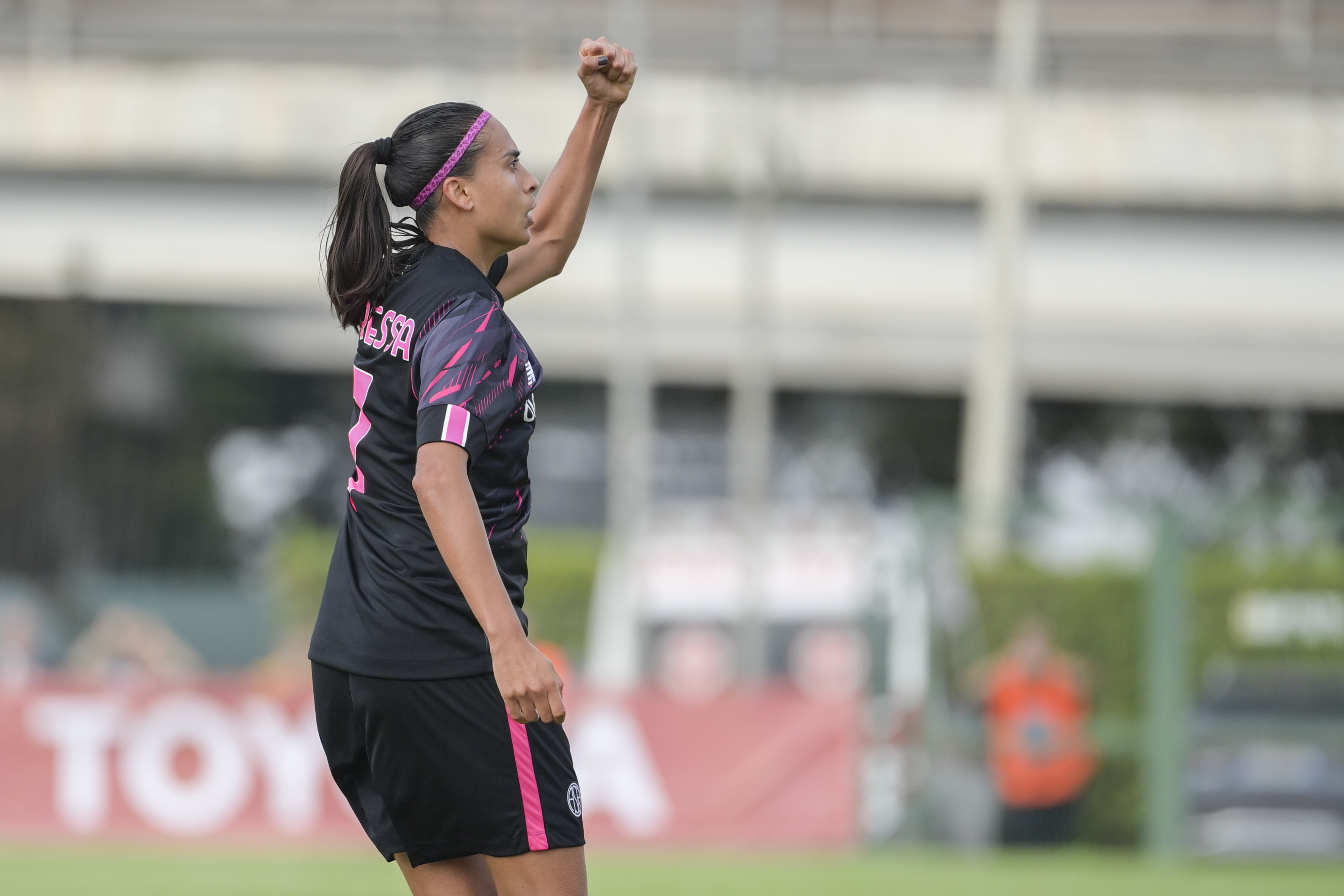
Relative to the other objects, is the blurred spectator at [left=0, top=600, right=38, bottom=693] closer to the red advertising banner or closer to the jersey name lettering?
the red advertising banner

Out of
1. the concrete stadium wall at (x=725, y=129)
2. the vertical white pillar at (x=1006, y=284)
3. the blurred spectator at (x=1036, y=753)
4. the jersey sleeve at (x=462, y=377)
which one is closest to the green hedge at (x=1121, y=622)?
the blurred spectator at (x=1036, y=753)

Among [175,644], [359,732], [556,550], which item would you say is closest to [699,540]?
[556,550]

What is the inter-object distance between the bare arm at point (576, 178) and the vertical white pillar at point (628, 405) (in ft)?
51.6

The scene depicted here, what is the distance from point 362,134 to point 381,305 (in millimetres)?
22915

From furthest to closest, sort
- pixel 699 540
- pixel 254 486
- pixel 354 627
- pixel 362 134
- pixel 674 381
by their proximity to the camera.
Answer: pixel 254 486 < pixel 674 381 < pixel 362 134 < pixel 699 540 < pixel 354 627

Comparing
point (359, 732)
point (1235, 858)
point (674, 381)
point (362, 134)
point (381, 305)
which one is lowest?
point (1235, 858)

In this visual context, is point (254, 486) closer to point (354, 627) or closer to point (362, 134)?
point (362, 134)

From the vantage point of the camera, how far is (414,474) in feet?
11.8

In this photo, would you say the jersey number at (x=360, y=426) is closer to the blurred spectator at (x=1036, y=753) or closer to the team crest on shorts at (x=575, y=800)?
the team crest on shorts at (x=575, y=800)

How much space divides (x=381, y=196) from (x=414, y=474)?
2.05ft

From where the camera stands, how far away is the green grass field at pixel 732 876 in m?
10.2

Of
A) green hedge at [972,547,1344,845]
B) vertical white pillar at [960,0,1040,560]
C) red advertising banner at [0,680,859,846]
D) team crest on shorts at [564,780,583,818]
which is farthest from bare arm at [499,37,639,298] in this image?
vertical white pillar at [960,0,1040,560]

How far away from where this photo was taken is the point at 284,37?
26734mm

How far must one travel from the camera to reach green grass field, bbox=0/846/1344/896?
33.5ft
